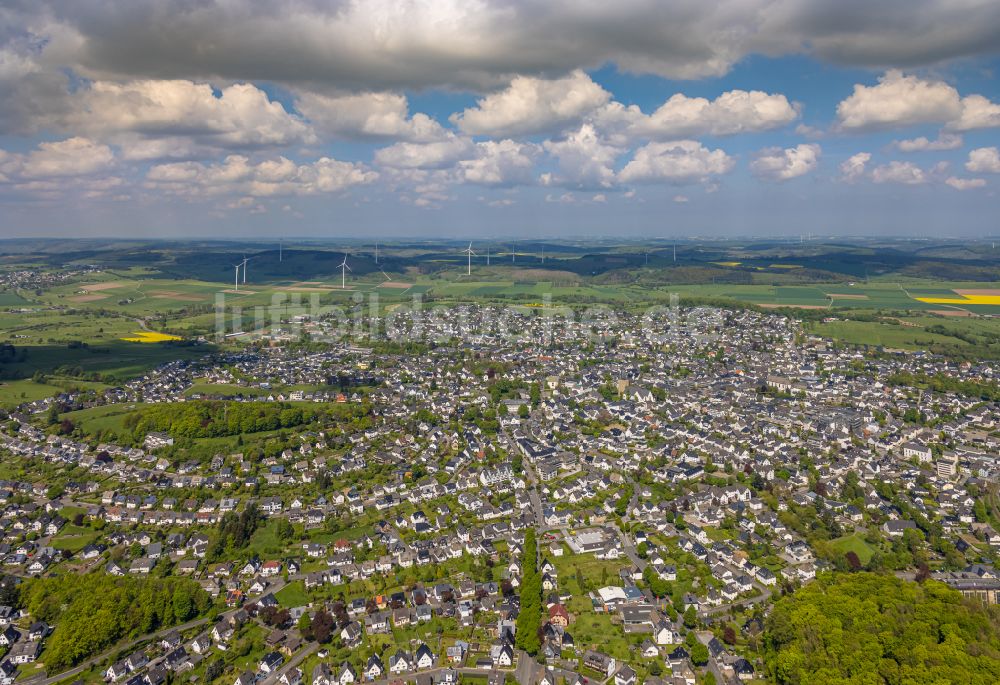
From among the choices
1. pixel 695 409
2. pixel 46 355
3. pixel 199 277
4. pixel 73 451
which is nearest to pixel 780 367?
pixel 695 409

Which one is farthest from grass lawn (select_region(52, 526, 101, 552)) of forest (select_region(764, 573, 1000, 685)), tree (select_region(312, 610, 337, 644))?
forest (select_region(764, 573, 1000, 685))

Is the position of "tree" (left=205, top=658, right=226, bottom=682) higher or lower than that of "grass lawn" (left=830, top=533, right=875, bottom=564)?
lower

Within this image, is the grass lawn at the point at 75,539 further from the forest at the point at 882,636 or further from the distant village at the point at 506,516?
the forest at the point at 882,636

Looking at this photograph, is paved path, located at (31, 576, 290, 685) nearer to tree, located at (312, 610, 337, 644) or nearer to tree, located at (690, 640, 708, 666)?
tree, located at (312, 610, 337, 644)

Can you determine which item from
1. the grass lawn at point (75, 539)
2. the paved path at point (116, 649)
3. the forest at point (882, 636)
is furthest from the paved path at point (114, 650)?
the forest at point (882, 636)

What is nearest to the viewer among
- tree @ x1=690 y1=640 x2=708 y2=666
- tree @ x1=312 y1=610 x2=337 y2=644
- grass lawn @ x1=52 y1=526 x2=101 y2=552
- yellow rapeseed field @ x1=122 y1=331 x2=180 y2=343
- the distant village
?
tree @ x1=690 y1=640 x2=708 y2=666

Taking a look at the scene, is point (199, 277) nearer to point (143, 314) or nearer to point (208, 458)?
point (143, 314)

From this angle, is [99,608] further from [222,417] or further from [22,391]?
[22,391]
